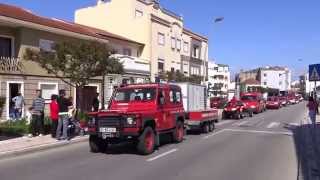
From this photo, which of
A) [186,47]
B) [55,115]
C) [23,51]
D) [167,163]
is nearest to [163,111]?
[167,163]

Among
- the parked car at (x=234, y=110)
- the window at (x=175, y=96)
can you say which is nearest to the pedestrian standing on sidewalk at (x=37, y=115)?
the window at (x=175, y=96)

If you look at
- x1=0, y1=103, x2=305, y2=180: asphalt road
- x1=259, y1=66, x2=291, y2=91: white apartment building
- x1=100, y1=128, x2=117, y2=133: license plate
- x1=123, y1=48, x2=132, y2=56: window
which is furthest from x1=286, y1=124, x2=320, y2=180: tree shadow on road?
x1=259, y1=66, x2=291, y2=91: white apartment building

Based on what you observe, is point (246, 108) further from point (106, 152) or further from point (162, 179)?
point (162, 179)

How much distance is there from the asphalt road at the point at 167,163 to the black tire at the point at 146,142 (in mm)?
244

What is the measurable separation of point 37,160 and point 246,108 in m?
31.0

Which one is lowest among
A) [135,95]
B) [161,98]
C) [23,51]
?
[161,98]

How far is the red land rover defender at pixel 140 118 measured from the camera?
50.4ft

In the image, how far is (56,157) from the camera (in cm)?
1491

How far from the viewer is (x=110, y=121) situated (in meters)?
15.5

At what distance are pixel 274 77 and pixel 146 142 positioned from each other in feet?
535

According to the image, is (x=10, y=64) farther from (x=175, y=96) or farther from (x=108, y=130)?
(x=108, y=130)

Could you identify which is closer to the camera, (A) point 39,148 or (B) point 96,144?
(B) point 96,144

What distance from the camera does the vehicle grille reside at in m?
15.4

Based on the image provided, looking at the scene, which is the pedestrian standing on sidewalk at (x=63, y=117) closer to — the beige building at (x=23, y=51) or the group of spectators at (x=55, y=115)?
the group of spectators at (x=55, y=115)
